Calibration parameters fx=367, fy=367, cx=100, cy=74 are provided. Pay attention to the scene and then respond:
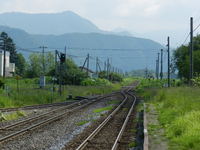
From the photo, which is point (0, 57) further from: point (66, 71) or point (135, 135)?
point (135, 135)

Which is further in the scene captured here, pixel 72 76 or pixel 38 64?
pixel 38 64

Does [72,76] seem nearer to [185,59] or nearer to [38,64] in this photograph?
[185,59]

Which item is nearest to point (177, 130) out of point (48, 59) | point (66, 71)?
point (66, 71)

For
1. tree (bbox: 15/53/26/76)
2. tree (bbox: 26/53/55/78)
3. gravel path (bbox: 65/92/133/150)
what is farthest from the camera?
tree (bbox: 15/53/26/76)

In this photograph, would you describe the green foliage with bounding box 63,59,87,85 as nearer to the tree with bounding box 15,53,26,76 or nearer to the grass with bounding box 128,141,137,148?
the grass with bounding box 128,141,137,148

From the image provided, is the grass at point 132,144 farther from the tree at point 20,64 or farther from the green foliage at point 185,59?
the tree at point 20,64

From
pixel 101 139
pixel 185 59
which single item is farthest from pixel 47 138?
pixel 185 59

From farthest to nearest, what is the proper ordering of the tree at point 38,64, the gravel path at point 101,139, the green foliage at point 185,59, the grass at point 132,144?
1. the tree at point 38,64
2. the green foliage at point 185,59
3. the grass at point 132,144
4. the gravel path at point 101,139

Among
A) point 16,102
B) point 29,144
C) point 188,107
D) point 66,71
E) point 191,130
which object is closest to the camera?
point 191,130

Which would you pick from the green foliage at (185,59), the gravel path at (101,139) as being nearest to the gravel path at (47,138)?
the gravel path at (101,139)

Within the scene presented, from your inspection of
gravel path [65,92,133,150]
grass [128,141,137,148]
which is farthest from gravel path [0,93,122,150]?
grass [128,141,137,148]

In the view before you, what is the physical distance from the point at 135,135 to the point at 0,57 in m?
101

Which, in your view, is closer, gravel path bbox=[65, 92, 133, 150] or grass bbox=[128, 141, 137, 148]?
gravel path bbox=[65, 92, 133, 150]

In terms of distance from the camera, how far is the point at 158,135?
1317 cm
